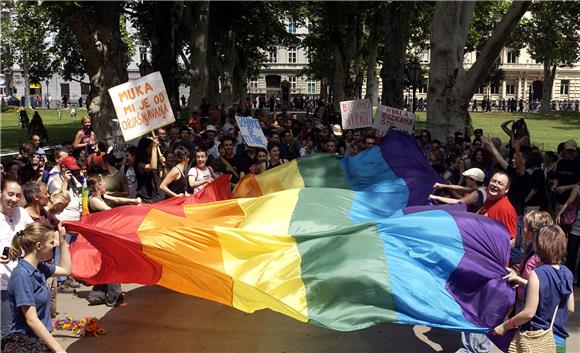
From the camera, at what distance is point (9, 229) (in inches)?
213

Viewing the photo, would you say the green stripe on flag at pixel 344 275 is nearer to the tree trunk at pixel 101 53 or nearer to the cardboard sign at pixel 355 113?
the cardboard sign at pixel 355 113

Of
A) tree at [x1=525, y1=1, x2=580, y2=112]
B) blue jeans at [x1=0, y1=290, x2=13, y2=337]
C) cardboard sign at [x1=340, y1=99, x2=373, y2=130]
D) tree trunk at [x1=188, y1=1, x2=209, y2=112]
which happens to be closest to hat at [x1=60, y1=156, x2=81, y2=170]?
blue jeans at [x1=0, y1=290, x2=13, y2=337]

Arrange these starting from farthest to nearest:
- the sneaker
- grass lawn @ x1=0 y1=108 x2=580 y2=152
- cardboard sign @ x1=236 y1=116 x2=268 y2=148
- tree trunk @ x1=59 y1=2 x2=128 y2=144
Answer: grass lawn @ x1=0 y1=108 x2=580 y2=152 → tree trunk @ x1=59 y1=2 x2=128 y2=144 → cardboard sign @ x1=236 y1=116 x2=268 y2=148 → the sneaker

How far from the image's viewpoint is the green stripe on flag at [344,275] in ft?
17.7

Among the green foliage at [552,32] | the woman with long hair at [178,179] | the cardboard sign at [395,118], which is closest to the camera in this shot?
the woman with long hair at [178,179]

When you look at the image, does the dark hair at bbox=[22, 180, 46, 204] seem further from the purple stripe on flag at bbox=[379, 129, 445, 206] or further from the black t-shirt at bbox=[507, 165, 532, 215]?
the black t-shirt at bbox=[507, 165, 532, 215]

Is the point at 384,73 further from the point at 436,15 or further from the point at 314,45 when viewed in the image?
the point at 314,45

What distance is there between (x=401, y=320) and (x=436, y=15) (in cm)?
1044

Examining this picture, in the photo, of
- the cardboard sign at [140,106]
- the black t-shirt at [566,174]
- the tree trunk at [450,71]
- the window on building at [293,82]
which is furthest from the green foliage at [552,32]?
the window on building at [293,82]

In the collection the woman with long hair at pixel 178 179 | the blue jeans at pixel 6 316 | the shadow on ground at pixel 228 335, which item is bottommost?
the shadow on ground at pixel 228 335

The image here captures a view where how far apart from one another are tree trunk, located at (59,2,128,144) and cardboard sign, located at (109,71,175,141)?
6466 millimetres

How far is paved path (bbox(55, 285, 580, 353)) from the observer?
6.53 meters

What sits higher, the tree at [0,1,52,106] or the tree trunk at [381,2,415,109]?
the tree at [0,1,52,106]

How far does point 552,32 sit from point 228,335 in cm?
4925
